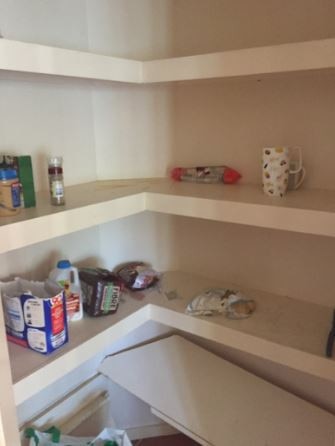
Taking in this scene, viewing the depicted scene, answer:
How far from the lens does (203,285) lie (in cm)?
140

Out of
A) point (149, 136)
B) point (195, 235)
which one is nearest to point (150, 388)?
Result: point (195, 235)

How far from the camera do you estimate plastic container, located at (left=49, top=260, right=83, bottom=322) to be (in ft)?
3.75

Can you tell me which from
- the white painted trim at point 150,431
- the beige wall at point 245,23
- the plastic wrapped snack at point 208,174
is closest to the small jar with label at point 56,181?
the plastic wrapped snack at point 208,174

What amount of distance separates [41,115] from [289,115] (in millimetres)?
775

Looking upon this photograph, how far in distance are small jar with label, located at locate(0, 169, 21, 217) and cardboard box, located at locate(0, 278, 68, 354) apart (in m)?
0.23

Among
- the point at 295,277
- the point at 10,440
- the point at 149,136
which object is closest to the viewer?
the point at 10,440

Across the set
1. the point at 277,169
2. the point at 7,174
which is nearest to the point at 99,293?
the point at 7,174

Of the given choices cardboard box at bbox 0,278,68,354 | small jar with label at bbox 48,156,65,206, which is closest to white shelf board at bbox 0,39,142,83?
small jar with label at bbox 48,156,65,206

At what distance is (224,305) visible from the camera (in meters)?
1.23

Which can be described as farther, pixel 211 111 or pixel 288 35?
pixel 211 111

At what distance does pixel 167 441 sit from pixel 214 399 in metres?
0.52

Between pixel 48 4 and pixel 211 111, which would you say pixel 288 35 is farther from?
pixel 48 4

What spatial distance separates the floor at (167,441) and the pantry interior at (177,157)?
29 cm

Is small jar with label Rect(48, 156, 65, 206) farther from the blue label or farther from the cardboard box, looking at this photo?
the cardboard box
